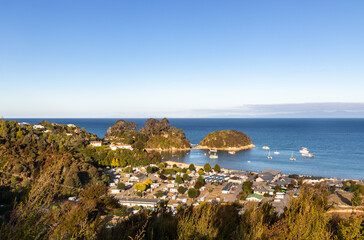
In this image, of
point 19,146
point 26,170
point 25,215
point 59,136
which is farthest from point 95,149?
point 25,215

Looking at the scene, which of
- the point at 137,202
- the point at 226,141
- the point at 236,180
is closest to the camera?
the point at 137,202

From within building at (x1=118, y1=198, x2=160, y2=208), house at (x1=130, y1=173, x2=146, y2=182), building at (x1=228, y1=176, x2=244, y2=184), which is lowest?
building at (x1=228, y1=176, x2=244, y2=184)

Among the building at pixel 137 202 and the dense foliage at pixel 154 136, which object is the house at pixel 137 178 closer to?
the building at pixel 137 202

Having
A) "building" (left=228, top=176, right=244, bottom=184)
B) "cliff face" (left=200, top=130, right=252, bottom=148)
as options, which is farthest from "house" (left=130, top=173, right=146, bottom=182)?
"cliff face" (left=200, top=130, right=252, bottom=148)

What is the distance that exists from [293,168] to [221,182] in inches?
783

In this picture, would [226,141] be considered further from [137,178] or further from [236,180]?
[137,178]

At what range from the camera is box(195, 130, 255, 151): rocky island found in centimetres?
6450

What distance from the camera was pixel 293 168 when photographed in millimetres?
40938

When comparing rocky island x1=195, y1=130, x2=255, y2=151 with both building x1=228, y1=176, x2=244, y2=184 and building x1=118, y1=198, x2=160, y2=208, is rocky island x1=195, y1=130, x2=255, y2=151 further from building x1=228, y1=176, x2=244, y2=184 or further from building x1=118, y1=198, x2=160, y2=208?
building x1=118, y1=198, x2=160, y2=208

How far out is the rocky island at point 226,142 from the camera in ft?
212

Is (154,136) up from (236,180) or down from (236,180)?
up

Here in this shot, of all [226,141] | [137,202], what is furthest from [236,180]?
[226,141]

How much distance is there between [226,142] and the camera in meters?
65.2

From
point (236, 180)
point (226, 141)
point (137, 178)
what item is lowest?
point (236, 180)
